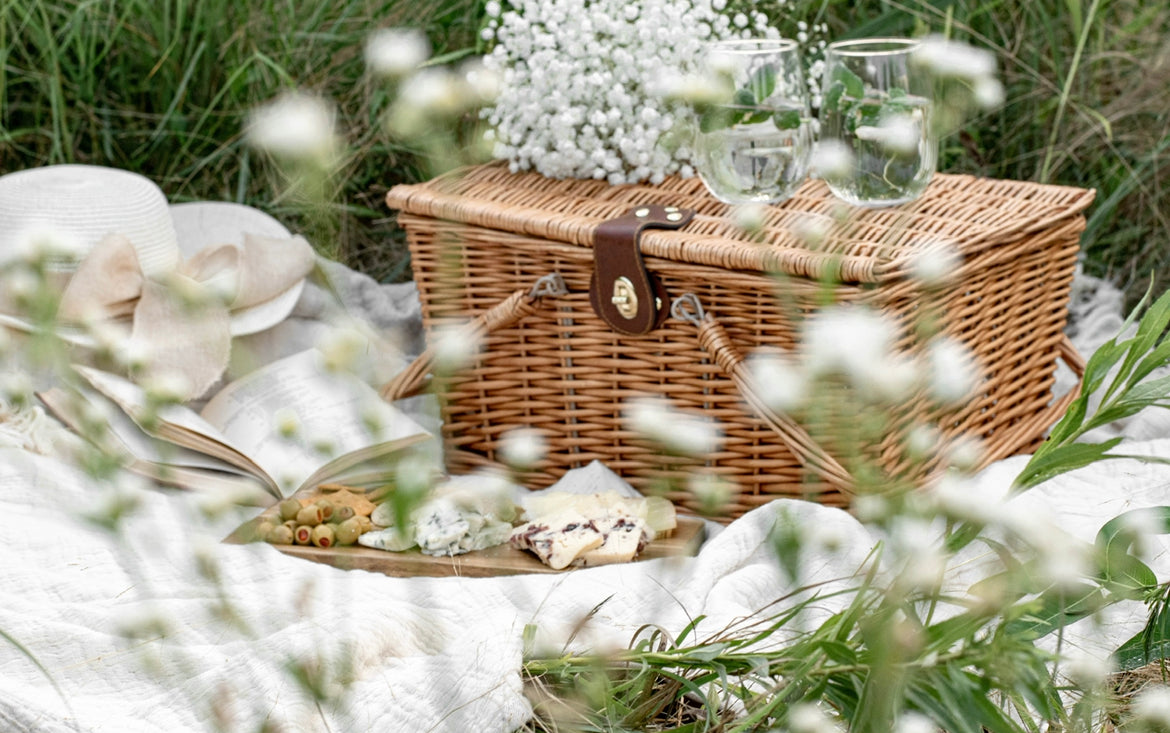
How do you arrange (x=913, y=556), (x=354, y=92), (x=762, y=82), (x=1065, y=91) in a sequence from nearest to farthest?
(x=913, y=556) → (x=762, y=82) → (x=1065, y=91) → (x=354, y=92)

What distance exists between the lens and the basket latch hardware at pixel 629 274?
1.58 metres

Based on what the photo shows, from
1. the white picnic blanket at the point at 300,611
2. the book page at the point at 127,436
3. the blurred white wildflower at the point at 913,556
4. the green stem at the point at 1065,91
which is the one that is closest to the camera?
the blurred white wildflower at the point at 913,556

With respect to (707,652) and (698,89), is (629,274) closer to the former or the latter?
(698,89)

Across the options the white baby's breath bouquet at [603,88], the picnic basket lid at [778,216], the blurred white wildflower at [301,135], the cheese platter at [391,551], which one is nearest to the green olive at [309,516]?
the cheese platter at [391,551]

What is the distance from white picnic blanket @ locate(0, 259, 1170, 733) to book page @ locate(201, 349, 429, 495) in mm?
Answer: 111

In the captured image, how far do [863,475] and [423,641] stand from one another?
2.01 feet

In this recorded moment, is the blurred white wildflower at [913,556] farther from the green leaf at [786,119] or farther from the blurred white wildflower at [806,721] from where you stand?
the green leaf at [786,119]

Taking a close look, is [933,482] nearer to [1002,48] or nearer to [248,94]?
[1002,48]

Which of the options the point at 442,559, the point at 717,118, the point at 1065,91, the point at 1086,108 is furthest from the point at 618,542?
the point at 1086,108

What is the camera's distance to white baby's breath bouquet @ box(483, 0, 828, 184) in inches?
69.7

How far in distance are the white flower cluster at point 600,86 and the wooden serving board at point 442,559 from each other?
0.57 metres

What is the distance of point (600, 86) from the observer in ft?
5.89

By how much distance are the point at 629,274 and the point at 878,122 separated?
1.16 feet

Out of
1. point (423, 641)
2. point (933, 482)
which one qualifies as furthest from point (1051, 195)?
point (423, 641)
